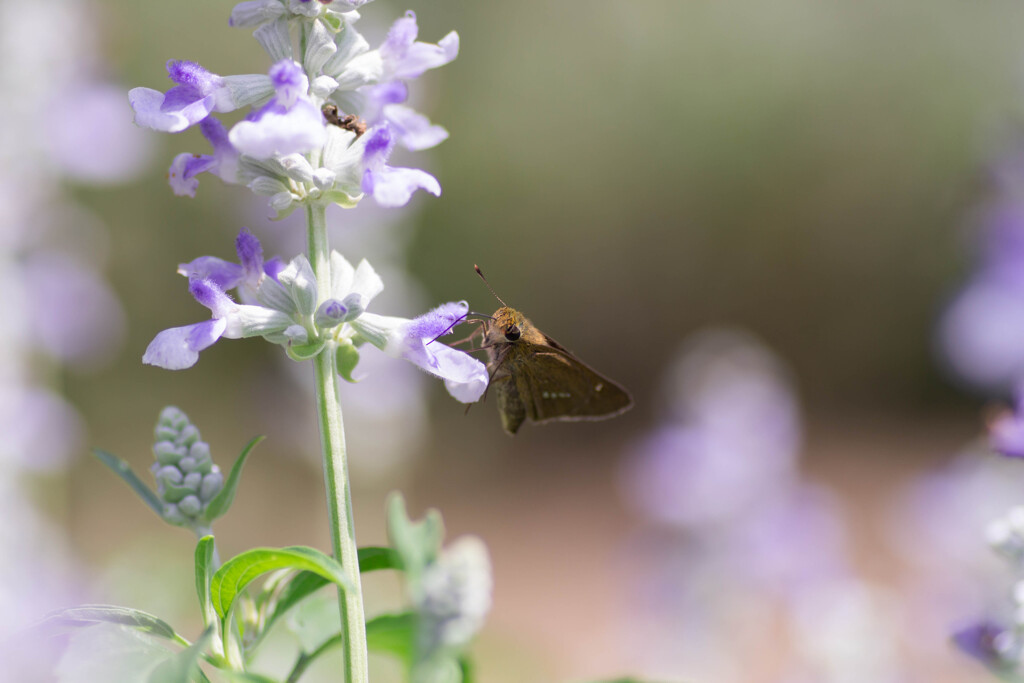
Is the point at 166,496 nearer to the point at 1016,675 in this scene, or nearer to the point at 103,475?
the point at 1016,675

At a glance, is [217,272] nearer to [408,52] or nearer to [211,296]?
[211,296]

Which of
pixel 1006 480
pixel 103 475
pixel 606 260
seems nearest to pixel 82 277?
pixel 1006 480

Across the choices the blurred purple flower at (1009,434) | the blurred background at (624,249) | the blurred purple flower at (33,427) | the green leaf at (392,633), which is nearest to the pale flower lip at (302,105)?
the green leaf at (392,633)

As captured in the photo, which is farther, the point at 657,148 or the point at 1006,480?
the point at 657,148

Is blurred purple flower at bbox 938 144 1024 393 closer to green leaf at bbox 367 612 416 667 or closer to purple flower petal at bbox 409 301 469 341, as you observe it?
purple flower petal at bbox 409 301 469 341

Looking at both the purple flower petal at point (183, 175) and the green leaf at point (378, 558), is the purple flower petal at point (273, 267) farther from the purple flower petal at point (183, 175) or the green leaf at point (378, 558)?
the green leaf at point (378, 558)

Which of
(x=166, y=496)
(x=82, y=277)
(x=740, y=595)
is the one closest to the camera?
(x=166, y=496)

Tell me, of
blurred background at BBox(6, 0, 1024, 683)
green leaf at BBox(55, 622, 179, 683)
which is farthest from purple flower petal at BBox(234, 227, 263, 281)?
blurred background at BBox(6, 0, 1024, 683)
